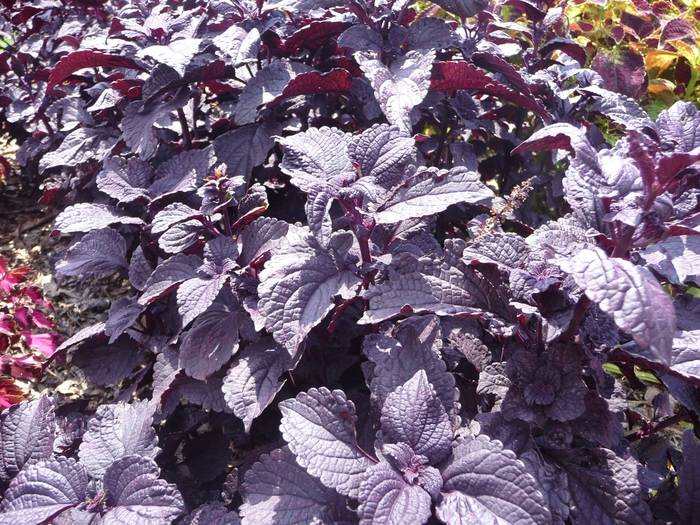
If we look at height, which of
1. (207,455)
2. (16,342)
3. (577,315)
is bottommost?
(207,455)

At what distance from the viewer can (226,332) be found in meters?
1.29

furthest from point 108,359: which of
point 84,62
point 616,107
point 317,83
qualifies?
point 616,107

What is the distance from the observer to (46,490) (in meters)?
1.03

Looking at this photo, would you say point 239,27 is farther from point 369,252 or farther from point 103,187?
point 369,252

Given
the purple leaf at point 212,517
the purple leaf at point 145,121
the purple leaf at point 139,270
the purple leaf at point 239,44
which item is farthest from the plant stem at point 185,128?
the purple leaf at point 212,517

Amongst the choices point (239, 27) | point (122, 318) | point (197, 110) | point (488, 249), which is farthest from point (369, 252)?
point (197, 110)

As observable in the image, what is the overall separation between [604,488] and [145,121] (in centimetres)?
145

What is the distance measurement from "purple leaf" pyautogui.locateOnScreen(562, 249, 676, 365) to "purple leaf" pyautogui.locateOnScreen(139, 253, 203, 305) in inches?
32.8

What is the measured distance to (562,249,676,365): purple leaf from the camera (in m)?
0.78

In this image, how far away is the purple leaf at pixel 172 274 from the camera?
1.28m

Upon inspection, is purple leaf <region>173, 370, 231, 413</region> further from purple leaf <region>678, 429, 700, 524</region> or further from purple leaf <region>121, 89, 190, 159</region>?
purple leaf <region>678, 429, 700, 524</region>

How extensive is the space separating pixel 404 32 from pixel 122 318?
3.62 feet

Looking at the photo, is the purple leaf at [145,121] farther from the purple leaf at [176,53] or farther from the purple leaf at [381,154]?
the purple leaf at [381,154]

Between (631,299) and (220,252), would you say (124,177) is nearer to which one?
(220,252)
